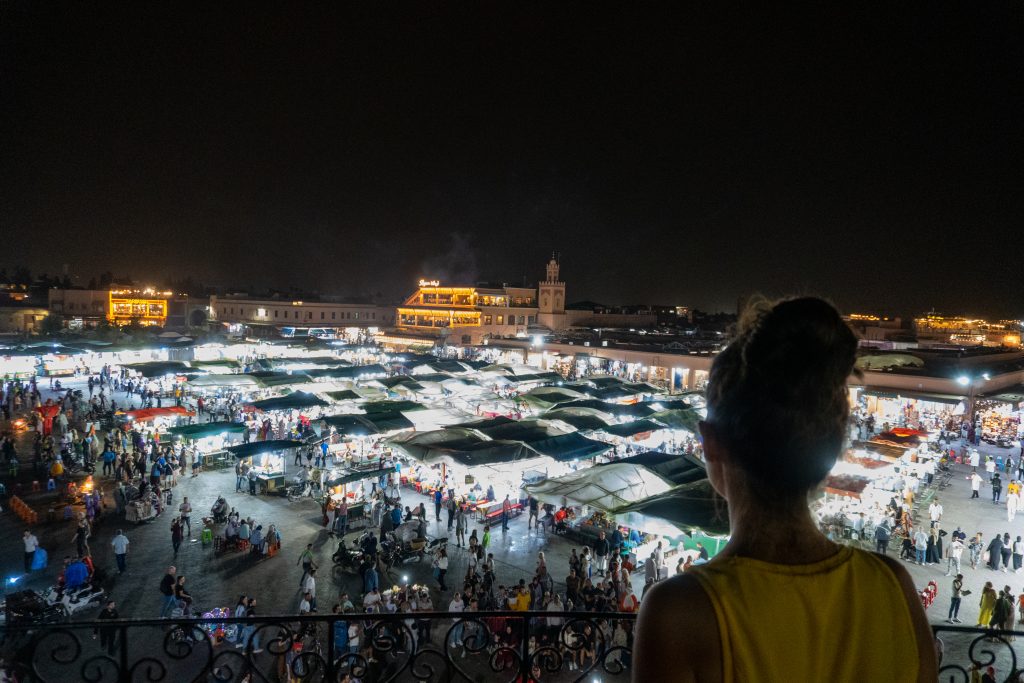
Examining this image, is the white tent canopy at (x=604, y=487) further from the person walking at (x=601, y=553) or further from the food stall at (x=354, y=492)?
the food stall at (x=354, y=492)

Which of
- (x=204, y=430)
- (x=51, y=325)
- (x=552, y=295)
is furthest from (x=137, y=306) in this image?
(x=204, y=430)

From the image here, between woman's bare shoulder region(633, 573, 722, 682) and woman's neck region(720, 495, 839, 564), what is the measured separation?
173 mm

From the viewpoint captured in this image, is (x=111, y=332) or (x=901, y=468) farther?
(x=111, y=332)

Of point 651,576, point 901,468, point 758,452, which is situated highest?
point 758,452

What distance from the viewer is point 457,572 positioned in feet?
40.4

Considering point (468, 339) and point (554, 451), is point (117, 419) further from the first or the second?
point (468, 339)

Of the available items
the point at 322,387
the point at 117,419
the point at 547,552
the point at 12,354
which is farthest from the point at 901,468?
the point at 12,354

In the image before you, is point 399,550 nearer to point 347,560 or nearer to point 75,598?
point 347,560

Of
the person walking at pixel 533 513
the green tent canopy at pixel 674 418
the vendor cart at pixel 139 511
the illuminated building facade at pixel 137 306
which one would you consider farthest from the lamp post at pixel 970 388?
the illuminated building facade at pixel 137 306

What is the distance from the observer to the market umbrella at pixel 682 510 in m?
9.34

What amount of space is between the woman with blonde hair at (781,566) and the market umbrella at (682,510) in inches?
328

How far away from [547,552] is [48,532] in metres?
11.9

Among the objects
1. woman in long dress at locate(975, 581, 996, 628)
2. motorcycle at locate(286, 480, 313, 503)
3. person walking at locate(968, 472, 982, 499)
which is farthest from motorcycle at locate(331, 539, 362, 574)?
person walking at locate(968, 472, 982, 499)

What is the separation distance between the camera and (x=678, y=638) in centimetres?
100
